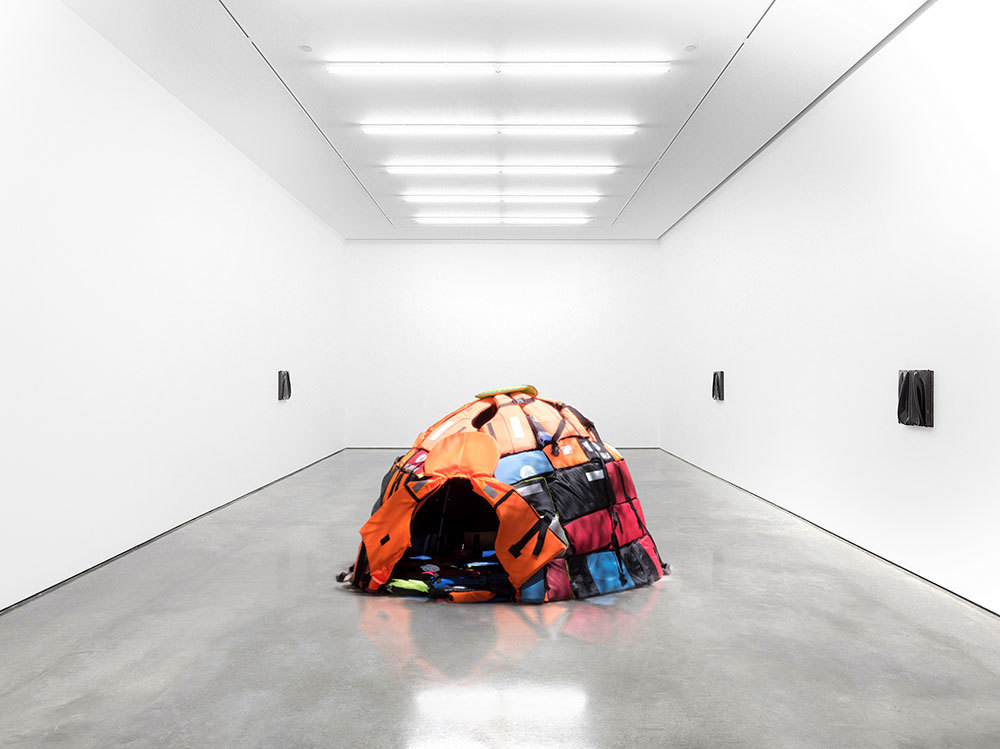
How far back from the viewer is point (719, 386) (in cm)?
797

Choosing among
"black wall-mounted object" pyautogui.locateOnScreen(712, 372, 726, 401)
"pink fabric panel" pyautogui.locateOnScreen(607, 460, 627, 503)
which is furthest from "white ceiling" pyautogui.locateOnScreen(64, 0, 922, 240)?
"pink fabric panel" pyautogui.locateOnScreen(607, 460, 627, 503)

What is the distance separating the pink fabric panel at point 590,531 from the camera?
3809mm

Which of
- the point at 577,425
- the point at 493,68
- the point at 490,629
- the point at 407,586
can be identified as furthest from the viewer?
the point at 493,68

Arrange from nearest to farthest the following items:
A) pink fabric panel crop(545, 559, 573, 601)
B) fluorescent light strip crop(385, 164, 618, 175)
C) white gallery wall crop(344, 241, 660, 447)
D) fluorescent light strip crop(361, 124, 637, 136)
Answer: pink fabric panel crop(545, 559, 573, 601)
fluorescent light strip crop(361, 124, 637, 136)
fluorescent light strip crop(385, 164, 618, 175)
white gallery wall crop(344, 241, 660, 447)

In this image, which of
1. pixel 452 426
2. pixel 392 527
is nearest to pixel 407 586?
pixel 392 527

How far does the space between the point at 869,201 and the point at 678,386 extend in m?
5.23

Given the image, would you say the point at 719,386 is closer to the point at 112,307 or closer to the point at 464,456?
the point at 464,456

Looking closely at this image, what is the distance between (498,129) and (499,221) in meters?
3.59

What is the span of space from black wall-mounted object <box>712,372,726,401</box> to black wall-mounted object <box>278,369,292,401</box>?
477 cm

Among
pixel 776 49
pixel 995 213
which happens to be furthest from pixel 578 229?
pixel 995 213

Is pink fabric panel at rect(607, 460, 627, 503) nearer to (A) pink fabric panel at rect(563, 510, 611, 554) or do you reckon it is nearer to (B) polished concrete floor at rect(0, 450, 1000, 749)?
(A) pink fabric panel at rect(563, 510, 611, 554)

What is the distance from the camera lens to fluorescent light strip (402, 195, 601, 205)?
8375 millimetres

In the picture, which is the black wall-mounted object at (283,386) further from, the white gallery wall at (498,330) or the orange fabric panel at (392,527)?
the orange fabric panel at (392,527)

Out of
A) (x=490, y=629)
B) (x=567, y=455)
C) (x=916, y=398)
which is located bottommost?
(x=490, y=629)
